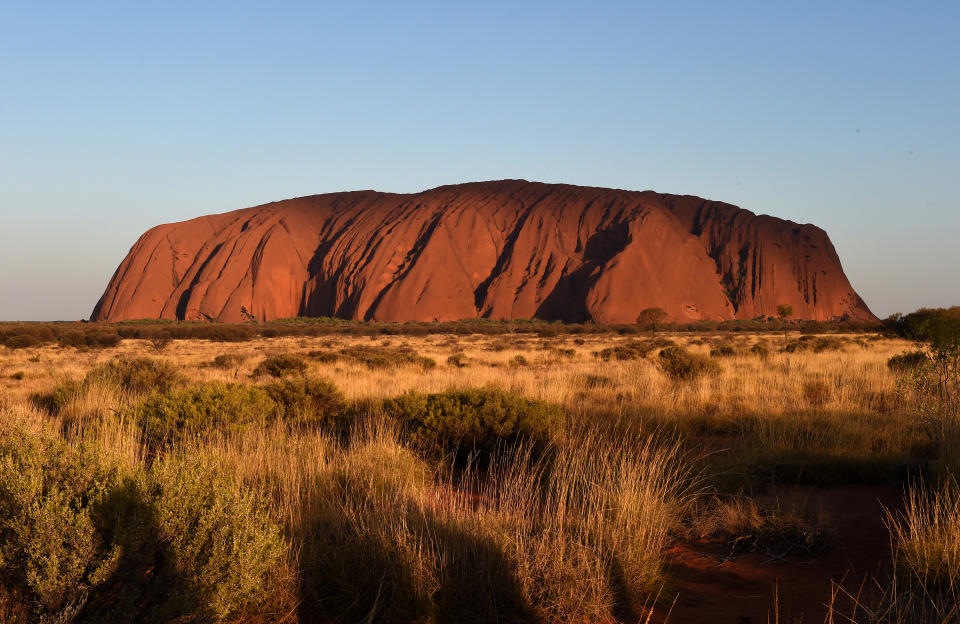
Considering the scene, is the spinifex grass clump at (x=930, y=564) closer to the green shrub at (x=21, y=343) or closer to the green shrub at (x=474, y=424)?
the green shrub at (x=474, y=424)

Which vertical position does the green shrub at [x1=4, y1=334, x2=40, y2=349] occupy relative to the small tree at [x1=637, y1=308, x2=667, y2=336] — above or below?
below

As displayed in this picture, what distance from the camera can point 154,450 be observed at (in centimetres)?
690

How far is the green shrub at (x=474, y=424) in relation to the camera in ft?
23.1

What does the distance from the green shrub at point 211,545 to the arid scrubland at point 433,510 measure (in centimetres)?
1

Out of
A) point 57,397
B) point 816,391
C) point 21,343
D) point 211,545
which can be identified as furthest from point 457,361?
point 21,343

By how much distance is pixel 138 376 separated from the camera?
38.3 feet

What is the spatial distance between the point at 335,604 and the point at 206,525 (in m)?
0.84

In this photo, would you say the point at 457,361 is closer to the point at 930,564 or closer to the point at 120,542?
the point at 930,564

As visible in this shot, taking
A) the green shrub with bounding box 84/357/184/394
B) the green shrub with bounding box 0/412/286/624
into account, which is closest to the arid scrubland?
the green shrub with bounding box 0/412/286/624

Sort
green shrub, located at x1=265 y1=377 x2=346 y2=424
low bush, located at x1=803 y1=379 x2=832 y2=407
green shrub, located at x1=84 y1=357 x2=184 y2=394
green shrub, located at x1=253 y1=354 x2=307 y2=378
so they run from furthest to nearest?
green shrub, located at x1=253 y1=354 x2=307 y2=378
green shrub, located at x1=84 y1=357 x2=184 y2=394
low bush, located at x1=803 y1=379 x2=832 y2=407
green shrub, located at x1=265 y1=377 x2=346 y2=424

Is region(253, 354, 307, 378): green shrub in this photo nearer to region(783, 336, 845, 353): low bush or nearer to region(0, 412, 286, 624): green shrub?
region(0, 412, 286, 624): green shrub

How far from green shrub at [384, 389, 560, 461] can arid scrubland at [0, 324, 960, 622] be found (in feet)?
0.08

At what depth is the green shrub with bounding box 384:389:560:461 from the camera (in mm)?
7051

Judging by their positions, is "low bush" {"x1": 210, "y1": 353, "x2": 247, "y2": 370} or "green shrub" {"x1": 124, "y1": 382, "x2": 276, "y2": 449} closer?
"green shrub" {"x1": 124, "y1": 382, "x2": 276, "y2": 449}
